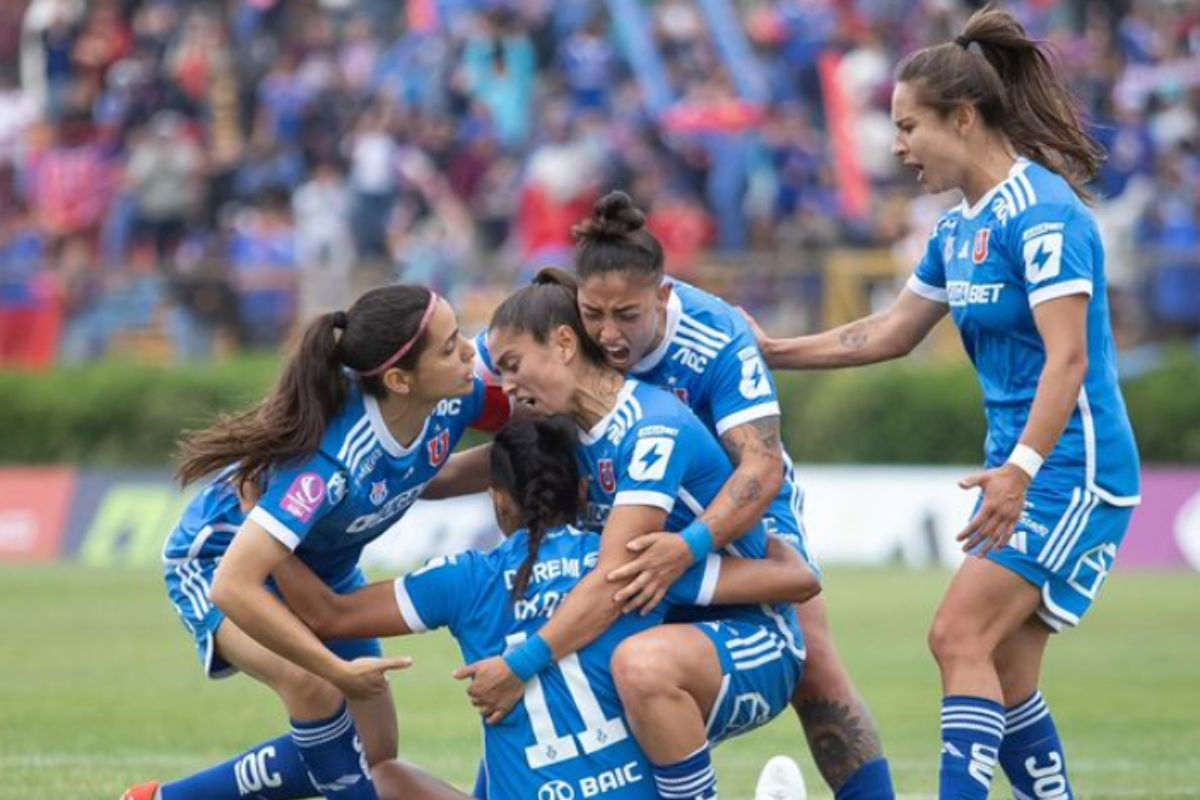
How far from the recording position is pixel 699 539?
649cm

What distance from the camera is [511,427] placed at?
689 cm

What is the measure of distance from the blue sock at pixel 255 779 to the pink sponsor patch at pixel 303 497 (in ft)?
3.23

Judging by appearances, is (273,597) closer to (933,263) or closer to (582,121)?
(933,263)

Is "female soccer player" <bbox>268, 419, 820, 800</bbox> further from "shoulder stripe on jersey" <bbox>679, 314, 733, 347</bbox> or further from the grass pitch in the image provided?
the grass pitch

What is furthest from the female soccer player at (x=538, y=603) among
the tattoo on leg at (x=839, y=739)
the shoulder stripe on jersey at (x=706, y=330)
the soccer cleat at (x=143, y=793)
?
the soccer cleat at (x=143, y=793)

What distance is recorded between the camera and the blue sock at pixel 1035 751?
686cm

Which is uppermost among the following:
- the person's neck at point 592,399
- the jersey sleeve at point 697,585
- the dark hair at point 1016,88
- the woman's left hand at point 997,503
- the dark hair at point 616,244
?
the dark hair at point 1016,88

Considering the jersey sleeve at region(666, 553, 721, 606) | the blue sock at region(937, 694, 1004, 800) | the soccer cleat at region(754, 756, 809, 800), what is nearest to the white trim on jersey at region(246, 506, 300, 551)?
the jersey sleeve at region(666, 553, 721, 606)

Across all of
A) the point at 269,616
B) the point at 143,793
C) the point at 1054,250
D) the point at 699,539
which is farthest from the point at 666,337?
the point at 143,793

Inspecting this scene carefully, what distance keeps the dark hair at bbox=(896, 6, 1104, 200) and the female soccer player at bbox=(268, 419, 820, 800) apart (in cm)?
148

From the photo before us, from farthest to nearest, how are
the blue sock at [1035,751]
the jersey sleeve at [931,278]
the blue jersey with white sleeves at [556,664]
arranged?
the jersey sleeve at [931,278], the blue sock at [1035,751], the blue jersey with white sleeves at [556,664]

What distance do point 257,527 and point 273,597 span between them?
0.69 ft

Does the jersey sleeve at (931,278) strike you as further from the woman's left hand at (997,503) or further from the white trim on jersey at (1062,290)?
the woman's left hand at (997,503)

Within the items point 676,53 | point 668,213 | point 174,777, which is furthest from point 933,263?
point 676,53
